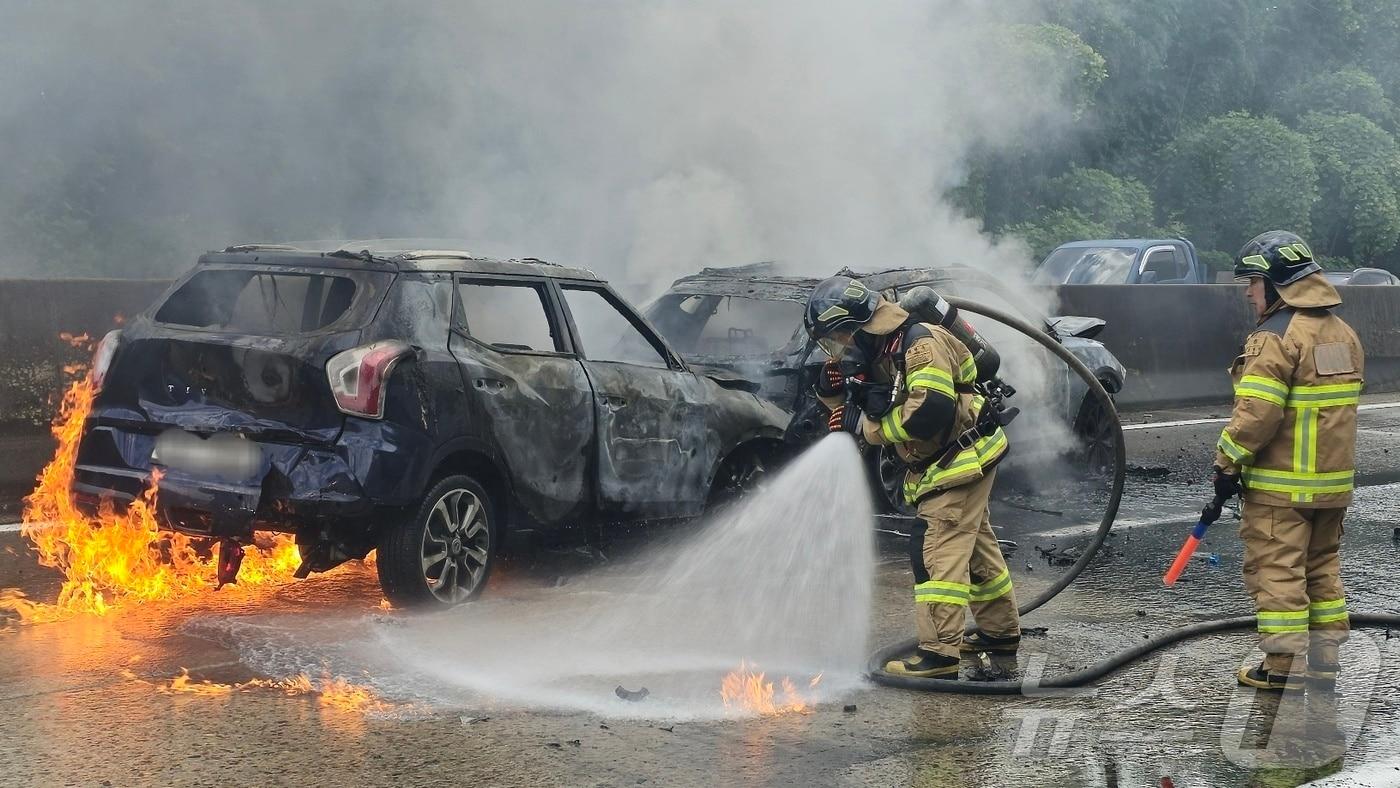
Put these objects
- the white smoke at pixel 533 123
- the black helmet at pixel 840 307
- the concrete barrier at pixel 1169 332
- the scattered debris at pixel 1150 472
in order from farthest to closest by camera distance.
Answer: the concrete barrier at pixel 1169 332 < the white smoke at pixel 533 123 < the scattered debris at pixel 1150 472 < the black helmet at pixel 840 307

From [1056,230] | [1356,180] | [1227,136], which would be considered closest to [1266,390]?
[1056,230]

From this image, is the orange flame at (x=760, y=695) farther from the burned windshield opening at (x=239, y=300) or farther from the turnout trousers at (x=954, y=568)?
the burned windshield opening at (x=239, y=300)

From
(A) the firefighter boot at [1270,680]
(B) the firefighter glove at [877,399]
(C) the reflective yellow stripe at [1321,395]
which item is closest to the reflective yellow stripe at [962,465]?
(B) the firefighter glove at [877,399]

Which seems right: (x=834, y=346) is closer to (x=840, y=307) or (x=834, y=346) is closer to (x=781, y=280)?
(x=840, y=307)

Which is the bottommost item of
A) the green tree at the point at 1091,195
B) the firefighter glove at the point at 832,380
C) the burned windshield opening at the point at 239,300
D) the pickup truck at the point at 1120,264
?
the firefighter glove at the point at 832,380

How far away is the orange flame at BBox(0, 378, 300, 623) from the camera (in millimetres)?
6297

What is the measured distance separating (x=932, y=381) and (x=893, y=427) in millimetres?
238

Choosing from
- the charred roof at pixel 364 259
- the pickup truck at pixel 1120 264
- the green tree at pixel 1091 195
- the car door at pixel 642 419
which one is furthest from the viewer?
the green tree at pixel 1091 195

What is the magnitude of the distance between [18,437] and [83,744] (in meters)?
5.34

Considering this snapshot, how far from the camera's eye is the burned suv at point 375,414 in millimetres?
6070

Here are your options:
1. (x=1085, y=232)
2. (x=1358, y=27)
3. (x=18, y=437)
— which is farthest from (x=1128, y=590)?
(x=1358, y=27)

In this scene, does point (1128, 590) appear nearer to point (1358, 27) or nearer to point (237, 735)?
point (237, 735)

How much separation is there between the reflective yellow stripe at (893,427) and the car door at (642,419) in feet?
6.01

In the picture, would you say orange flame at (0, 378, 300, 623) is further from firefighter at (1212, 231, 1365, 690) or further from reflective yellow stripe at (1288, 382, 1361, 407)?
reflective yellow stripe at (1288, 382, 1361, 407)
